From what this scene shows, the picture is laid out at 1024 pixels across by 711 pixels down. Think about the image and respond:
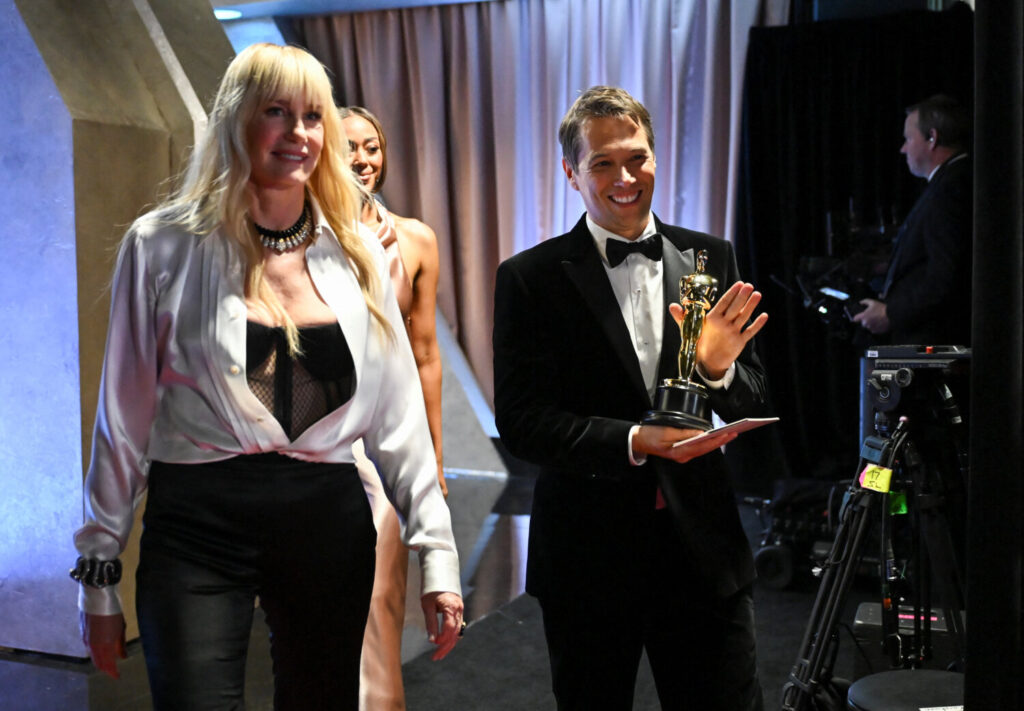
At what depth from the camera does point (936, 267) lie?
411cm

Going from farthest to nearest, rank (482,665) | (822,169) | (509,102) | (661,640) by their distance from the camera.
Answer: (509,102) < (822,169) < (482,665) < (661,640)

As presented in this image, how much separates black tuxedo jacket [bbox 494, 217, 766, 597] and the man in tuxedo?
8.46 ft

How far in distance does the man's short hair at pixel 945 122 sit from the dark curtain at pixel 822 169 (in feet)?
2.87

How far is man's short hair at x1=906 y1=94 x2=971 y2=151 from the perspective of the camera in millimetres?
4188

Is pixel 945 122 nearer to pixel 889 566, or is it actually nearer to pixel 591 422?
pixel 889 566

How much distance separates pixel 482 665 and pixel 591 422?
6.60 ft

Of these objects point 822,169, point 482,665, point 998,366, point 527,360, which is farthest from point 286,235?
point 822,169

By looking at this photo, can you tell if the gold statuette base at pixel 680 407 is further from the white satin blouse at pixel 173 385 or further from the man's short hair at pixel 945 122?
the man's short hair at pixel 945 122

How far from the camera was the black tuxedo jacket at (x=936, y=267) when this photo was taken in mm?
4066

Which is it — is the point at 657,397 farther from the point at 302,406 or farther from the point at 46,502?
the point at 46,502

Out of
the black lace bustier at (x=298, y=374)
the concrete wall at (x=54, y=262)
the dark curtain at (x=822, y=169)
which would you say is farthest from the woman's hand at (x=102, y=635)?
the dark curtain at (x=822, y=169)

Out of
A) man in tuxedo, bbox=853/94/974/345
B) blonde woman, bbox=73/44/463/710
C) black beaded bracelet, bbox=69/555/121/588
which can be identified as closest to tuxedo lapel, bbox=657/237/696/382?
blonde woman, bbox=73/44/463/710

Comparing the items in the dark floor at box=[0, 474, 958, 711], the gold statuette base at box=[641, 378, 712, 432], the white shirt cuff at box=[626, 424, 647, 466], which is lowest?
the dark floor at box=[0, 474, 958, 711]

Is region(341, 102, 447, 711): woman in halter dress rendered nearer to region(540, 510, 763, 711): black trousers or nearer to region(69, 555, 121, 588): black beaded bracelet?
region(540, 510, 763, 711): black trousers
